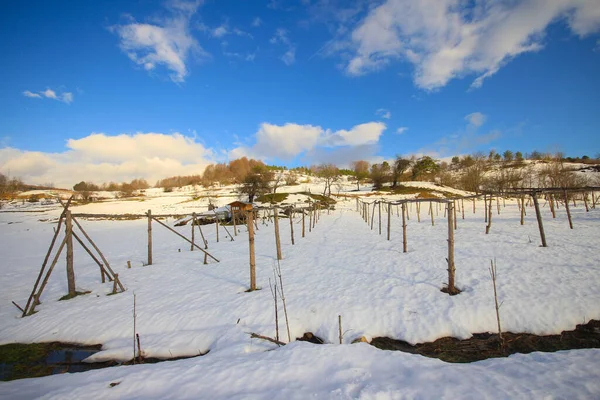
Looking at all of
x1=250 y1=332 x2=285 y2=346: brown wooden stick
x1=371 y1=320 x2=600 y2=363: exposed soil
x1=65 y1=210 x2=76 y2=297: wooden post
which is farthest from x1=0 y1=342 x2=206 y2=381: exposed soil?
x1=371 y1=320 x2=600 y2=363: exposed soil

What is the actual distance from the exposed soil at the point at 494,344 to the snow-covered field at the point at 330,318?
0.21 metres

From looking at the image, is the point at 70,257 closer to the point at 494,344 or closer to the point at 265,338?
the point at 265,338

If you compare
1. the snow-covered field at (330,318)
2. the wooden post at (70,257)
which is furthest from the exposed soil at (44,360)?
the wooden post at (70,257)

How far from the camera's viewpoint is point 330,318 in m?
6.31

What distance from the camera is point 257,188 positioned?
4488 cm

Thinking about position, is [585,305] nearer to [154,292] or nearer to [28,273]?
[154,292]

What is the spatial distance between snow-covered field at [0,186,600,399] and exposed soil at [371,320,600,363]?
21cm

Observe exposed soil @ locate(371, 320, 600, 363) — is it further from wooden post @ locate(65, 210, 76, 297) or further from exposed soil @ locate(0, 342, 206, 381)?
wooden post @ locate(65, 210, 76, 297)

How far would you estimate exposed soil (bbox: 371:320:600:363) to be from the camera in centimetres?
487

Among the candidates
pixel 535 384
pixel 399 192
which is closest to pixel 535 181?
pixel 399 192

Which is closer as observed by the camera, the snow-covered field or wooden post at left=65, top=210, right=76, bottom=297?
the snow-covered field

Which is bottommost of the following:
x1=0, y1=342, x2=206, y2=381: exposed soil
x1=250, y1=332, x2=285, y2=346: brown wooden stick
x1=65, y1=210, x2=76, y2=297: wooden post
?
x1=0, y1=342, x2=206, y2=381: exposed soil

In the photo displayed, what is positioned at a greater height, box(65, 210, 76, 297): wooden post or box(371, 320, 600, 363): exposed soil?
box(65, 210, 76, 297): wooden post

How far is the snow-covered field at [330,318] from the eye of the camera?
11.9 feet
